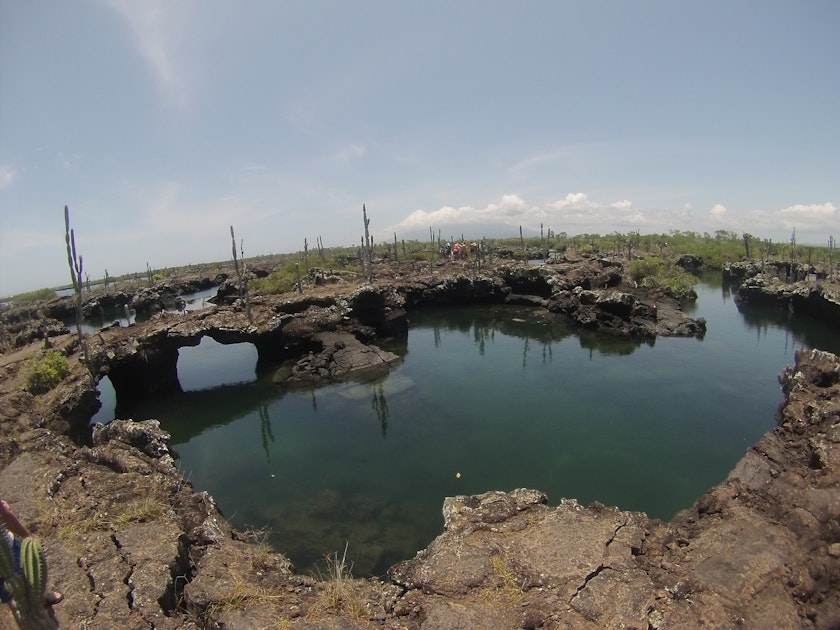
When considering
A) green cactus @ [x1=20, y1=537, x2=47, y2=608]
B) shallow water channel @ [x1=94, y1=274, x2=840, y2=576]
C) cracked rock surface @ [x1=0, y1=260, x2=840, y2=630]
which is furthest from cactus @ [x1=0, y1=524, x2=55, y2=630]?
shallow water channel @ [x1=94, y1=274, x2=840, y2=576]

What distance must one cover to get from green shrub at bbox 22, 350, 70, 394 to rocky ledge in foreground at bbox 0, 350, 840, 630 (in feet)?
38.3

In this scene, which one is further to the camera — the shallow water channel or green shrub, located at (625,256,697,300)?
green shrub, located at (625,256,697,300)

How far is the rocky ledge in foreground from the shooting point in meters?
6.81

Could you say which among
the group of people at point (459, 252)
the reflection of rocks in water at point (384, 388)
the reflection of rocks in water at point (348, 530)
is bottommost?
the reflection of rocks in water at point (348, 530)

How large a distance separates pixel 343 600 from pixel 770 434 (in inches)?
493

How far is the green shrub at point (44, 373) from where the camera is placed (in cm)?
2031

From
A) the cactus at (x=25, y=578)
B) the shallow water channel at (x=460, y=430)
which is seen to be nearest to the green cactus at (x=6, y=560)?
the cactus at (x=25, y=578)

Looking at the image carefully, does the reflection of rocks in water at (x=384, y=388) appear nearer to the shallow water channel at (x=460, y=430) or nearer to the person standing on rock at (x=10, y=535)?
the shallow water channel at (x=460, y=430)

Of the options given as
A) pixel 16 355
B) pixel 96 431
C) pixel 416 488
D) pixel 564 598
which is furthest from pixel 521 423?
pixel 16 355

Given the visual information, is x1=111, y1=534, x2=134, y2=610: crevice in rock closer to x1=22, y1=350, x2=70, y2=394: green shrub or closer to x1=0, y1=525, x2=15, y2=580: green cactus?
x1=0, y1=525, x2=15, y2=580: green cactus

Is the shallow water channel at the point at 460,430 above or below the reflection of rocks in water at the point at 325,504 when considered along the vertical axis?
above

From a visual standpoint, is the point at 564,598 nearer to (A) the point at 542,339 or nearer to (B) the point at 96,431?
(B) the point at 96,431

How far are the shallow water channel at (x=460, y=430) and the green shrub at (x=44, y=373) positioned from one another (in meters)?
4.82

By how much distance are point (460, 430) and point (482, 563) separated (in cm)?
1177
